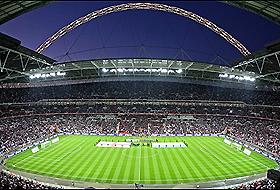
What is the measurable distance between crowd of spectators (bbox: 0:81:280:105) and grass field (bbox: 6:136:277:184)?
32778 millimetres

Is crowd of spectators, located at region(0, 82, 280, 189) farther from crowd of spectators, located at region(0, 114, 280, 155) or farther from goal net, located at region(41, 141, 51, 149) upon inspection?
goal net, located at region(41, 141, 51, 149)

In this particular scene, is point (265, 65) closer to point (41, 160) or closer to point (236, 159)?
point (236, 159)

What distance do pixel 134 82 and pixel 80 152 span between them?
169 ft

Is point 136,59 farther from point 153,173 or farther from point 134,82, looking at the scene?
point 134,82

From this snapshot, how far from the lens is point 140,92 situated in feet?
279

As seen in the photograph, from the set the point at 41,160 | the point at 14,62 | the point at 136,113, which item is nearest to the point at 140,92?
the point at 136,113

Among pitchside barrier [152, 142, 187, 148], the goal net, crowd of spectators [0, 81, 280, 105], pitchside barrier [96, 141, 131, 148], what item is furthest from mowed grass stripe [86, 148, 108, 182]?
crowd of spectators [0, 81, 280, 105]

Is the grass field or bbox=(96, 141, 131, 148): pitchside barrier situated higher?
the grass field

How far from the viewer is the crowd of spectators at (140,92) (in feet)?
258

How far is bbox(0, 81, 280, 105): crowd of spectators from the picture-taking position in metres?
78.7

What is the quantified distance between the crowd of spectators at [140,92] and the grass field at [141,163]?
108 ft

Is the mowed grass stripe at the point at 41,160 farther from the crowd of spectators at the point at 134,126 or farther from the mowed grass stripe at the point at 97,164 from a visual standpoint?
the crowd of spectators at the point at 134,126

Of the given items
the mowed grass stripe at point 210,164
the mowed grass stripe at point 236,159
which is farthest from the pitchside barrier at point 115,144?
the mowed grass stripe at point 236,159

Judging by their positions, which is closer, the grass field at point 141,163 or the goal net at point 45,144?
the grass field at point 141,163
